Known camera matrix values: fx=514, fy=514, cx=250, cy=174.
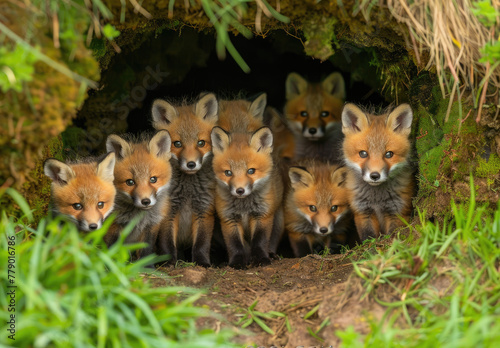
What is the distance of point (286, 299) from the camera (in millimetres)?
3295

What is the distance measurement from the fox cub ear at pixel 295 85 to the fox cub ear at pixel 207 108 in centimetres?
158

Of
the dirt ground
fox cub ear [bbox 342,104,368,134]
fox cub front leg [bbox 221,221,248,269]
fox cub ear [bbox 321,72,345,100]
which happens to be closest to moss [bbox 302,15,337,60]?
fox cub ear [bbox 342,104,368,134]

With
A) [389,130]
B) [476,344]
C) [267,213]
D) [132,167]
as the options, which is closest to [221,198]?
[267,213]

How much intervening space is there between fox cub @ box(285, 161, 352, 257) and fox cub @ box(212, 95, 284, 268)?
0.62ft

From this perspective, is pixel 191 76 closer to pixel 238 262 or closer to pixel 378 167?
pixel 238 262

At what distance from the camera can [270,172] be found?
15.0ft

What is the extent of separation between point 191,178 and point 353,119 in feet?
4.99

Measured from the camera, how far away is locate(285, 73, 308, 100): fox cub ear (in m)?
6.06

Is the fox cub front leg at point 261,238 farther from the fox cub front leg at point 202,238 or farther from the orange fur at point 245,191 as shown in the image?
the fox cub front leg at point 202,238

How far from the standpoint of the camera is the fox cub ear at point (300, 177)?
465 centimetres

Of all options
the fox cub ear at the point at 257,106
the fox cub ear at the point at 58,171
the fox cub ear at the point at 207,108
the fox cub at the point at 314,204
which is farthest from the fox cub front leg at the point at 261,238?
the fox cub ear at the point at 58,171

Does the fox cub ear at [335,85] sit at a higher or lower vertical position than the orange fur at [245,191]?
higher

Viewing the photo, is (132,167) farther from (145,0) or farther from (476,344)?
(476,344)

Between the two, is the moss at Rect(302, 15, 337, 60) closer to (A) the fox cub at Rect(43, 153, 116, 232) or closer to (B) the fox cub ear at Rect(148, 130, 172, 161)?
(B) the fox cub ear at Rect(148, 130, 172, 161)
